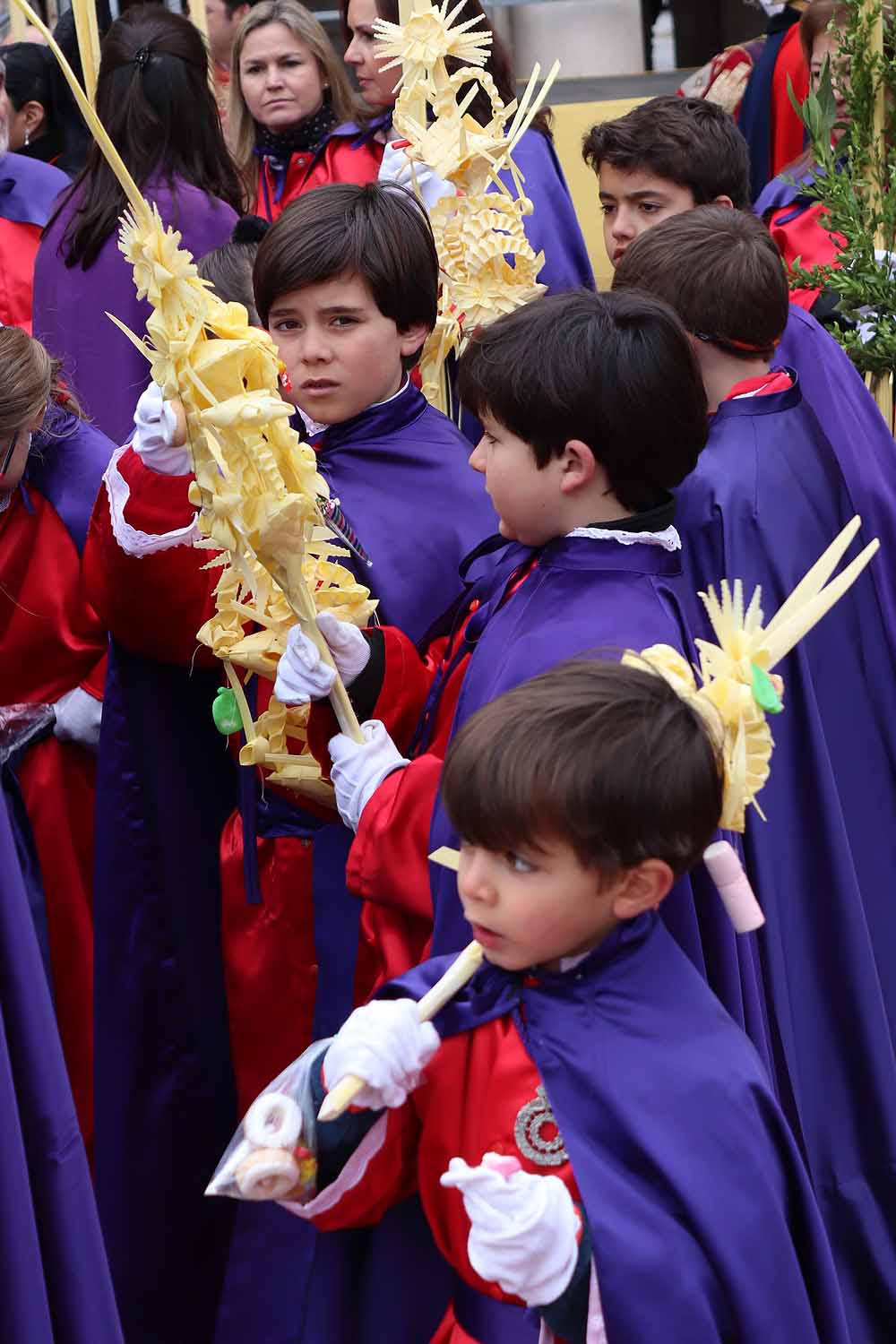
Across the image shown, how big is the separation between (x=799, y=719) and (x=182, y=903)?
1.05 metres

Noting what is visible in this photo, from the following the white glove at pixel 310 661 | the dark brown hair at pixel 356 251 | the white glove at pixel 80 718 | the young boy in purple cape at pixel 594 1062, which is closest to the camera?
the young boy in purple cape at pixel 594 1062

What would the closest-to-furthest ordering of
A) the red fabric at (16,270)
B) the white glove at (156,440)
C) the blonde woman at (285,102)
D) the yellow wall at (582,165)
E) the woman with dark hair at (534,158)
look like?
the white glove at (156,440) → the woman with dark hair at (534,158) → the red fabric at (16,270) → the blonde woman at (285,102) → the yellow wall at (582,165)

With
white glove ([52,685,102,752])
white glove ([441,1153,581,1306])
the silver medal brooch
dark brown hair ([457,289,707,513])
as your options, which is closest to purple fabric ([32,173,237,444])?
white glove ([52,685,102,752])

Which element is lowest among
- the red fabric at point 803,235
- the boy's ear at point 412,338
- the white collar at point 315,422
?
the red fabric at point 803,235

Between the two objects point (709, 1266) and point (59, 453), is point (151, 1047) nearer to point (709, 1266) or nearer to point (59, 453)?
point (59, 453)

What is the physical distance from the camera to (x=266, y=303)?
2719 mm

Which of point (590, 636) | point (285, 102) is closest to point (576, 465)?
point (590, 636)

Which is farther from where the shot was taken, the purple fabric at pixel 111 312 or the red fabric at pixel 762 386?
the purple fabric at pixel 111 312

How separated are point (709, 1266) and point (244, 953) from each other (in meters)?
1.26

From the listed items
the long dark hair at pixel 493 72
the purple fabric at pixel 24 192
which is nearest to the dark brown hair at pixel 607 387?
the long dark hair at pixel 493 72

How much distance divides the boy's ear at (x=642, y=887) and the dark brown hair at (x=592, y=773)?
0.01 meters

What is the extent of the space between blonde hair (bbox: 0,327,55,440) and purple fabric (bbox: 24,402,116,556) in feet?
0.46

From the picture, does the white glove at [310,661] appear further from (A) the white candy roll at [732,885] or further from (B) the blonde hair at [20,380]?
(B) the blonde hair at [20,380]

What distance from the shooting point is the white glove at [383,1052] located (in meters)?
1.71
